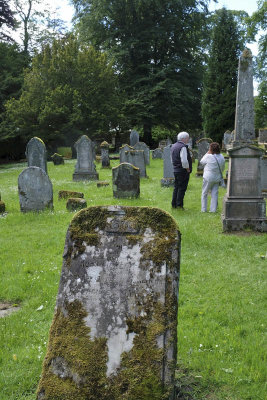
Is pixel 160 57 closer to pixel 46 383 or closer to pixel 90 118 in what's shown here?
pixel 90 118

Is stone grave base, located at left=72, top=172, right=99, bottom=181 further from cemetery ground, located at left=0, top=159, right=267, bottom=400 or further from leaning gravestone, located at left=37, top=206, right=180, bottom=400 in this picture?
leaning gravestone, located at left=37, top=206, right=180, bottom=400

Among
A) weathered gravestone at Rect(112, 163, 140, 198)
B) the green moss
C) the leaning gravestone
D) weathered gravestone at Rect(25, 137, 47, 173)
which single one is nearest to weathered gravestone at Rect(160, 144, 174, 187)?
weathered gravestone at Rect(112, 163, 140, 198)

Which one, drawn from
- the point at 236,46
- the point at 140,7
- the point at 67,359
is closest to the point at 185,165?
the point at 67,359

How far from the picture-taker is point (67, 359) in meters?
2.22

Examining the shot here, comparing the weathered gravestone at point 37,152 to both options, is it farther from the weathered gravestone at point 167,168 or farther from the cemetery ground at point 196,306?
the cemetery ground at point 196,306

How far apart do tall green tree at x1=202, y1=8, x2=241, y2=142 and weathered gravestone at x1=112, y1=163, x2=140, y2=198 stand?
22.4m

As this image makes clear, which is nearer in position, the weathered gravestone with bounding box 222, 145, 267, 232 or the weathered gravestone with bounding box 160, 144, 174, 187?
the weathered gravestone with bounding box 222, 145, 267, 232

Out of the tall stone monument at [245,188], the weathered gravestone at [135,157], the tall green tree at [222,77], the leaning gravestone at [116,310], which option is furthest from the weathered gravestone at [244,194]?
the tall green tree at [222,77]

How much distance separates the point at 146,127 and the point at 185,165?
2883cm

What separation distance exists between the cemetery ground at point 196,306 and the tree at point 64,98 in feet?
71.4

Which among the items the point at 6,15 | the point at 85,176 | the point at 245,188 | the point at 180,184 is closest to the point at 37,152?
the point at 85,176

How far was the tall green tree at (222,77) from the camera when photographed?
3164 cm

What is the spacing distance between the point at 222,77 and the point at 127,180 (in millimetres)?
24120

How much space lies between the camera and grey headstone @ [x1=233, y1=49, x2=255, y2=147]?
816 cm
